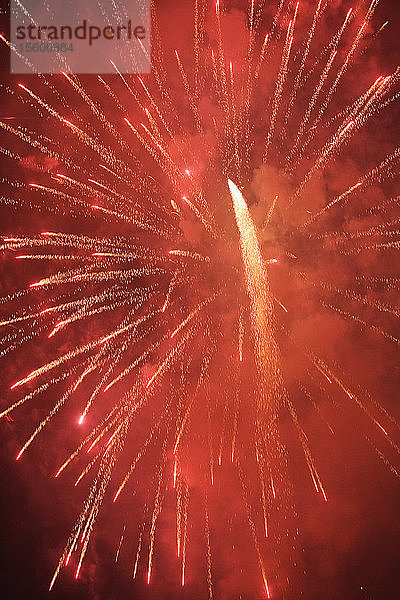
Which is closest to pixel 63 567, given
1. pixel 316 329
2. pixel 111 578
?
pixel 111 578

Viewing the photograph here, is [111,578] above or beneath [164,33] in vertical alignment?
beneath

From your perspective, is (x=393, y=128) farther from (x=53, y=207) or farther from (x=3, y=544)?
(x=3, y=544)

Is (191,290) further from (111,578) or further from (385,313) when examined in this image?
(111,578)

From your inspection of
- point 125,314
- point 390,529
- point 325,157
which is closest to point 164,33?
point 325,157

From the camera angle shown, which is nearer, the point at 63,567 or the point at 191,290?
the point at 191,290

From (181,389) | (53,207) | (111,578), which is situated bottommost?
(111,578)

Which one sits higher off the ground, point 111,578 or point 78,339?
point 78,339

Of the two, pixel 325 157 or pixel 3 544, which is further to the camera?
pixel 3 544

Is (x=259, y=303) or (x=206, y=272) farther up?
(x=206, y=272)

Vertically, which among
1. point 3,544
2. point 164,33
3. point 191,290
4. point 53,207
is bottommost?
point 3,544
